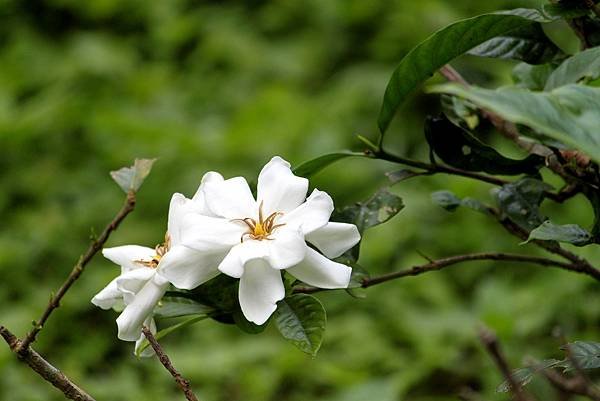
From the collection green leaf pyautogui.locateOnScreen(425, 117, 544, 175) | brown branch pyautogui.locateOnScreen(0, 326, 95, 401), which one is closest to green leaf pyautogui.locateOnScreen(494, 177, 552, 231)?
green leaf pyautogui.locateOnScreen(425, 117, 544, 175)

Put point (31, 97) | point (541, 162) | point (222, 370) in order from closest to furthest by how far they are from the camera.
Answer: point (541, 162) < point (222, 370) < point (31, 97)

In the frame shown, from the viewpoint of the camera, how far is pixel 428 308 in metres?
1.91

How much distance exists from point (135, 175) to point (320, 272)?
191 millimetres

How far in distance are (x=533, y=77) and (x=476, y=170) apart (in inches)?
3.1

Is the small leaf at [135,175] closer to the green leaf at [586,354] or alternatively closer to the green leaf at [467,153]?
the green leaf at [467,153]

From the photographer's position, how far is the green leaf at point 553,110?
0.37 m

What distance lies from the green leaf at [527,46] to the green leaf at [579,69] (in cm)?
12

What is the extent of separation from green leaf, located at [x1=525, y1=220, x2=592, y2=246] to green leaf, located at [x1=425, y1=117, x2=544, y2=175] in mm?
96

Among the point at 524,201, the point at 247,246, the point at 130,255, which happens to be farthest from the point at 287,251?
the point at 524,201

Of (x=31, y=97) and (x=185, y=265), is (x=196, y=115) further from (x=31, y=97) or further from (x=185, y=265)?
(x=185, y=265)

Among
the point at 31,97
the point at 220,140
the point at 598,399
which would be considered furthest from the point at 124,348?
the point at 598,399

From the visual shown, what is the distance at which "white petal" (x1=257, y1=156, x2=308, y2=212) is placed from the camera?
57 cm

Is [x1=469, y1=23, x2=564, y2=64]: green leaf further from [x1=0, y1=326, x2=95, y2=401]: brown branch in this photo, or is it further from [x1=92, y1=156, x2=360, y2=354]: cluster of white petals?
[x1=0, y1=326, x2=95, y2=401]: brown branch

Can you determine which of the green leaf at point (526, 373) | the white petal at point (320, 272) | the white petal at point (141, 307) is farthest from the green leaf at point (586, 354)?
the white petal at point (141, 307)
